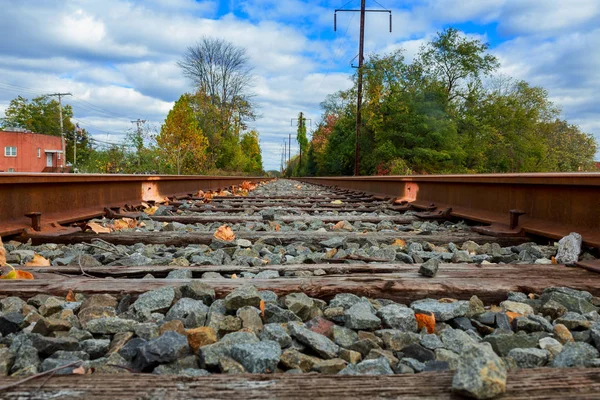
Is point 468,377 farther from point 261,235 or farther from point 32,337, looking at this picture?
point 261,235

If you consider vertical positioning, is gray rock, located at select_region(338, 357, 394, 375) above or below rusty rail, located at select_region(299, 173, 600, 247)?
below

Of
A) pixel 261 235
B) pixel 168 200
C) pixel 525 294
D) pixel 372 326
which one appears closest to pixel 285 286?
pixel 372 326

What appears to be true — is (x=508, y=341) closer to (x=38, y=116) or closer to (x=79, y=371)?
(x=79, y=371)

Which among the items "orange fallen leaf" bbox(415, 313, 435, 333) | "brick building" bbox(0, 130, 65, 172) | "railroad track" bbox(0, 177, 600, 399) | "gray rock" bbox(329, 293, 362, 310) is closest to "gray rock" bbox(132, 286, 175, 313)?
"railroad track" bbox(0, 177, 600, 399)

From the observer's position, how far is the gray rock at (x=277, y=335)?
4.33 ft

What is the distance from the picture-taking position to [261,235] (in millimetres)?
3221

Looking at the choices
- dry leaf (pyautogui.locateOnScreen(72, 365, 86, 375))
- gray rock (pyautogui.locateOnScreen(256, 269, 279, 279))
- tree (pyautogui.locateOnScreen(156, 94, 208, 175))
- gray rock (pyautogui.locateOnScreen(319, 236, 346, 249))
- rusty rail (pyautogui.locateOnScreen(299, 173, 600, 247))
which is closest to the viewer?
dry leaf (pyautogui.locateOnScreen(72, 365, 86, 375))

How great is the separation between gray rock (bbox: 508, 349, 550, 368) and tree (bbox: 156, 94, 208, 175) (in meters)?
23.4

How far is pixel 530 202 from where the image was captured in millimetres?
3496

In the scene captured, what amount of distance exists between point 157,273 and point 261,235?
3.83 feet

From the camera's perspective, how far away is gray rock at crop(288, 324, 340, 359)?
1278 mm

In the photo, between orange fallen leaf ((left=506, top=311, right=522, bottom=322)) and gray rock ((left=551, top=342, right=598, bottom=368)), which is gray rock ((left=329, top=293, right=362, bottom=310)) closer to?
orange fallen leaf ((left=506, top=311, right=522, bottom=322))

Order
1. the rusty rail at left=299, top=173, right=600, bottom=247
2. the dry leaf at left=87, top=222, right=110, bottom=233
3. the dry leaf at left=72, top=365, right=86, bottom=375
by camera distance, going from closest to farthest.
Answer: the dry leaf at left=72, top=365, right=86, bottom=375
the rusty rail at left=299, top=173, right=600, bottom=247
the dry leaf at left=87, top=222, right=110, bottom=233

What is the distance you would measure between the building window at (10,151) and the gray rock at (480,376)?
67.0 m
